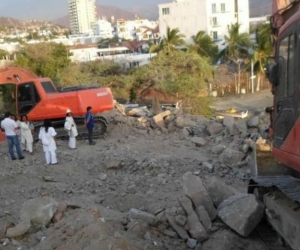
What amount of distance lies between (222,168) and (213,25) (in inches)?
1962

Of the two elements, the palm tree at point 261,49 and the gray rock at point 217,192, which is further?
the palm tree at point 261,49

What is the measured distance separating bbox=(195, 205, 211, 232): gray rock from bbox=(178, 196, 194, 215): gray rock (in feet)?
0.35

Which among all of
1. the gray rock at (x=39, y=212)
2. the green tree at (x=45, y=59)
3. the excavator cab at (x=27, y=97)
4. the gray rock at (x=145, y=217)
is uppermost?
the green tree at (x=45, y=59)

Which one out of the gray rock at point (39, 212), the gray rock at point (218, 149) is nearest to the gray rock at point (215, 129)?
the gray rock at point (218, 149)

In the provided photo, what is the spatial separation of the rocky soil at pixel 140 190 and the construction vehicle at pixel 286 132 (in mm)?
362

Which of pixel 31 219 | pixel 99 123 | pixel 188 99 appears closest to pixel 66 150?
pixel 99 123

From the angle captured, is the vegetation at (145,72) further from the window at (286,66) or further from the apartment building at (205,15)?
the window at (286,66)

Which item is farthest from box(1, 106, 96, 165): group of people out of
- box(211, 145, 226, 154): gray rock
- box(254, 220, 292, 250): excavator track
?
box(254, 220, 292, 250): excavator track

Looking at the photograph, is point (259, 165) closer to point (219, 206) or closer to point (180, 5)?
point (219, 206)

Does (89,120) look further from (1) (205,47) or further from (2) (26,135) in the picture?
(1) (205,47)

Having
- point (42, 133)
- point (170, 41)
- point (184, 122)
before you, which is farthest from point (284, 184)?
point (170, 41)

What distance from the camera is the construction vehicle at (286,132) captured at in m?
5.17

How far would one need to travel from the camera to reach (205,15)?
187ft

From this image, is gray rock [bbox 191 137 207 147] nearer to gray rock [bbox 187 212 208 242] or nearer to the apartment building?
gray rock [bbox 187 212 208 242]
